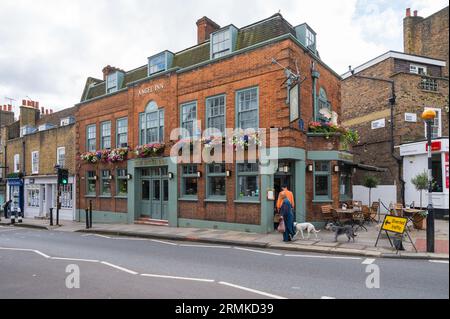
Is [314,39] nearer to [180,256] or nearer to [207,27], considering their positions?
[207,27]

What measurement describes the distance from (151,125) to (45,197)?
45.8 feet

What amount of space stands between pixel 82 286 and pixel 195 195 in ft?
31.3

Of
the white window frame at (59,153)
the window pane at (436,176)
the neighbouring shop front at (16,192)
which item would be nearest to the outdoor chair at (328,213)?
the window pane at (436,176)

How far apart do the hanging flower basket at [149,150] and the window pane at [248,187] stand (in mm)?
4985

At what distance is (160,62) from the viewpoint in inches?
699

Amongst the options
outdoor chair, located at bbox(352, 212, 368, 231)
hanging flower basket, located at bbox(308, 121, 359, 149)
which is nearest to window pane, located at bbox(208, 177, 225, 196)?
hanging flower basket, located at bbox(308, 121, 359, 149)

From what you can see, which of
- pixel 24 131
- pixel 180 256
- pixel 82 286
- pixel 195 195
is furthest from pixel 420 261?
pixel 24 131

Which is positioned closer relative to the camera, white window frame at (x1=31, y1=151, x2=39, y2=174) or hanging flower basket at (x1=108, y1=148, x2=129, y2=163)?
hanging flower basket at (x1=108, y1=148, x2=129, y2=163)

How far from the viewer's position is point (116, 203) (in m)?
19.4

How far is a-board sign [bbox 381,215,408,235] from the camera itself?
8.53 meters

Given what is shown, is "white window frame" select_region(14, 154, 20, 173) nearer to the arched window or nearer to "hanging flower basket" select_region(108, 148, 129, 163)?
"hanging flower basket" select_region(108, 148, 129, 163)

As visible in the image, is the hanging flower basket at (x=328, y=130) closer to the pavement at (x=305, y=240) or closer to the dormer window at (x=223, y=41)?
the pavement at (x=305, y=240)

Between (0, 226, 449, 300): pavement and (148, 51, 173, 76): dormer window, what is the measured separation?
1076cm

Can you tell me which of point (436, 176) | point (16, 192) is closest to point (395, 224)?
point (436, 176)
